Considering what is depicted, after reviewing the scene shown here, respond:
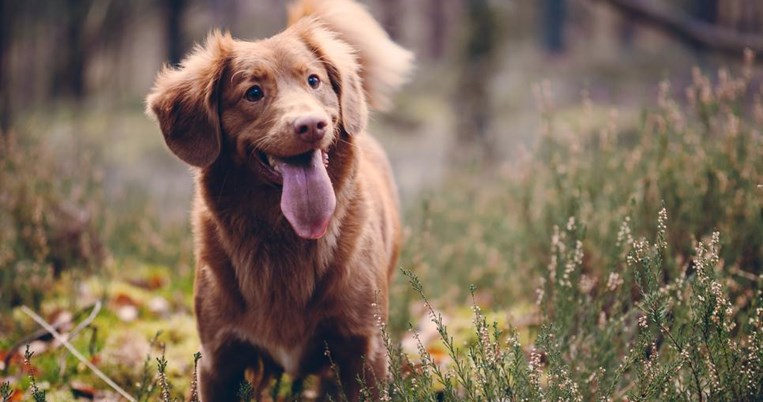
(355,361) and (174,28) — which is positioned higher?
(174,28)

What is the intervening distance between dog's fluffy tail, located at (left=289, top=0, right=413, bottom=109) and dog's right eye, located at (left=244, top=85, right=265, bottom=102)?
2.89ft

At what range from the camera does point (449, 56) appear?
17953 millimetres

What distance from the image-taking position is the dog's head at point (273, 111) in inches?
98.0

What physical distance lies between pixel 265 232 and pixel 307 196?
1.00 feet

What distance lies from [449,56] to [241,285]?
623 inches

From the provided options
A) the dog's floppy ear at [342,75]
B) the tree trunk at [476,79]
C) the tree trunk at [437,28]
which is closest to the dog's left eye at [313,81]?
the dog's floppy ear at [342,75]

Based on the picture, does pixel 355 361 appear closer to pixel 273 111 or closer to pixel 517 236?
pixel 273 111

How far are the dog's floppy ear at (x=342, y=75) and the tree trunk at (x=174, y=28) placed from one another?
409 inches

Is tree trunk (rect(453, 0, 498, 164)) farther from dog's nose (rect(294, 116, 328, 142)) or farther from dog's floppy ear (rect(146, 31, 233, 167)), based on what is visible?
dog's nose (rect(294, 116, 328, 142))

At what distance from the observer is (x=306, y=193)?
2.50m

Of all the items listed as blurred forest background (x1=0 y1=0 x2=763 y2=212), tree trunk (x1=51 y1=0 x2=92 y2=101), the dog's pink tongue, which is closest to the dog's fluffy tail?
the dog's pink tongue

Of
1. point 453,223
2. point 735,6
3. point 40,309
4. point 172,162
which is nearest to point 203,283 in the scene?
point 40,309

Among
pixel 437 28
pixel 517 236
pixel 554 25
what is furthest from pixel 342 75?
pixel 437 28

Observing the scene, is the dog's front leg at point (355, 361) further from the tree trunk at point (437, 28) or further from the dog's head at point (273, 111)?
the tree trunk at point (437, 28)
